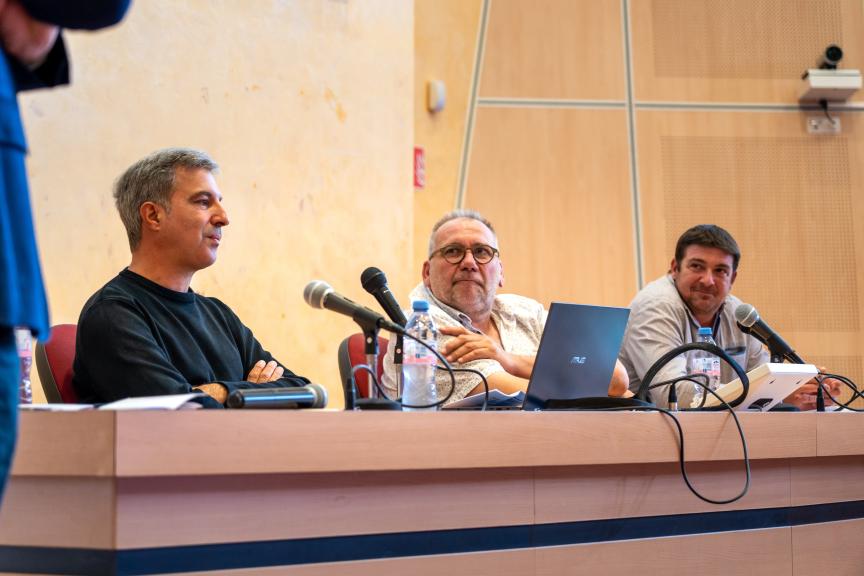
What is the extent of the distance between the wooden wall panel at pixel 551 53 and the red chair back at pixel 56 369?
275 cm

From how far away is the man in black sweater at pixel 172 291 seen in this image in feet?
7.35

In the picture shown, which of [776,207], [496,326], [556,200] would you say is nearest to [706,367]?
[496,326]

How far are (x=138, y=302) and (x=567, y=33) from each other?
2.95 m

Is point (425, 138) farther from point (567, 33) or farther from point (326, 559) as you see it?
point (326, 559)

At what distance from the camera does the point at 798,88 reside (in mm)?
4719

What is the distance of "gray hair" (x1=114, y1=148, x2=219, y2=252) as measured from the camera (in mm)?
2439

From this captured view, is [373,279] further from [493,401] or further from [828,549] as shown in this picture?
[828,549]

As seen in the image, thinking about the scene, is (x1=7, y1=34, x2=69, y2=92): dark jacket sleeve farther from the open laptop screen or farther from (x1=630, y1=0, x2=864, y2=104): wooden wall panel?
(x1=630, y1=0, x2=864, y2=104): wooden wall panel

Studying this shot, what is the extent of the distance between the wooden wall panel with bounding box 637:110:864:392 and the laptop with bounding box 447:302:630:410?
2435 mm

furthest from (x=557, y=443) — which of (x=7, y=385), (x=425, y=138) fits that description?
(x=425, y=138)

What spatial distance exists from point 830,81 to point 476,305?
2686 millimetres

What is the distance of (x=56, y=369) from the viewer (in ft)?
7.47

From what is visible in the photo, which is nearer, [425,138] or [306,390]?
[306,390]

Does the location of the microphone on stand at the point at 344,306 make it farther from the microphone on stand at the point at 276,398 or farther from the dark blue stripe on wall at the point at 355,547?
the dark blue stripe on wall at the point at 355,547
